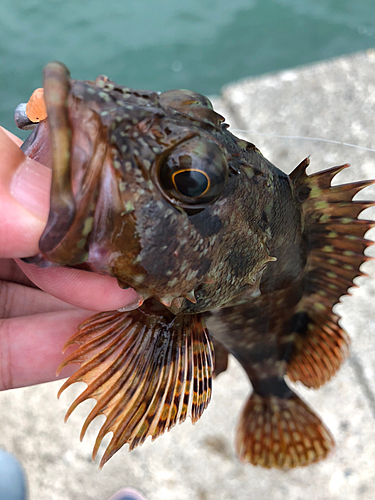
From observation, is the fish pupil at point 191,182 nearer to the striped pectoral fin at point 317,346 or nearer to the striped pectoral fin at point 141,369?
the striped pectoral fin at point 141,369

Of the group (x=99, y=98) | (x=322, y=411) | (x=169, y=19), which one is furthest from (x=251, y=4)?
(x=99, y=98)

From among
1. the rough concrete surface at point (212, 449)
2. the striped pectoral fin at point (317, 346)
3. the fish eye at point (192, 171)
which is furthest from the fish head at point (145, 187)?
the rough concrete surface at point (212, 449)

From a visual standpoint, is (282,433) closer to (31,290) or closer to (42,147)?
(31,290)

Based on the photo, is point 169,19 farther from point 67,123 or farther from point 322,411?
point 67,123

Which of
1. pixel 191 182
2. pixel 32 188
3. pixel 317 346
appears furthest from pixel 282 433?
pixel 32 188

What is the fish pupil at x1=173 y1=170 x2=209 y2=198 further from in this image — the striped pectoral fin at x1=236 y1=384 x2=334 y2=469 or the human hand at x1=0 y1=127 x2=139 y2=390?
the striped pectoral fin at x1=236 y1=384 x2=334 y2=469

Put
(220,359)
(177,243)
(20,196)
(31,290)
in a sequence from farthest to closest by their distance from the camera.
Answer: (220,359)
(31,290)
(177,243)
(20,196)

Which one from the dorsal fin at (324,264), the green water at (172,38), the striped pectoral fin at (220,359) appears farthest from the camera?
the green water at (172,38)
